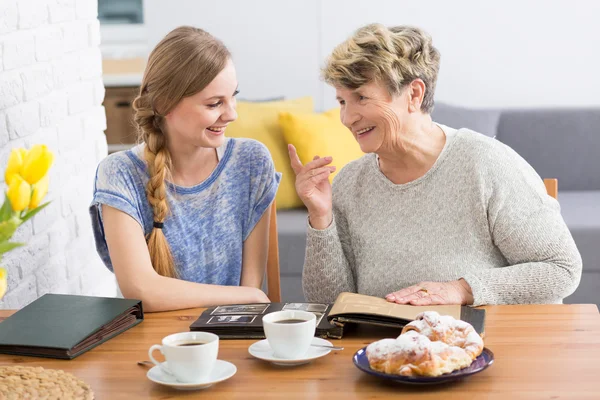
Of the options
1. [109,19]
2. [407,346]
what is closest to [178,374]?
[407,346]

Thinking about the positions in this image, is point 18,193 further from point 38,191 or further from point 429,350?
point 429,350

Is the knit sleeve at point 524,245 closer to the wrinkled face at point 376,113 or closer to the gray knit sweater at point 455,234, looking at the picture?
the gray knit sweater at point 455,234

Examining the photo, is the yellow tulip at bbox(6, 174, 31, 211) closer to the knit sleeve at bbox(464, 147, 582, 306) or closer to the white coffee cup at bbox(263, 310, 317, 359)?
the white coffee cup at bbox(263, 310, 317, 359)

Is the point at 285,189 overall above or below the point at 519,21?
below

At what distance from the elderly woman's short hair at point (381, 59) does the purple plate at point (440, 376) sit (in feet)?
2.37

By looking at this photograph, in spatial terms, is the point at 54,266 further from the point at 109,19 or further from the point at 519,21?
the point at 109,19

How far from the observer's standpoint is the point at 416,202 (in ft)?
5.97

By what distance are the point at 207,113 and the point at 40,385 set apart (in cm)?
82

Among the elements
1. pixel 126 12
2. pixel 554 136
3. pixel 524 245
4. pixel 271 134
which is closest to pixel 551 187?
pixel 524 245

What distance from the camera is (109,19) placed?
5000mm

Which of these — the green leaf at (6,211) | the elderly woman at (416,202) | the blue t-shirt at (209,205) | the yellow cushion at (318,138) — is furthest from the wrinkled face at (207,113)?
the yellow cushion at (318,138)

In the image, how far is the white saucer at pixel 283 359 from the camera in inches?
51.1

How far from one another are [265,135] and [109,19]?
1944 millimetres

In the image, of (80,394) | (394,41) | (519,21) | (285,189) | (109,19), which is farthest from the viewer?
(109,19)
